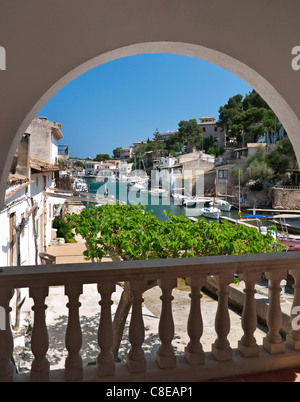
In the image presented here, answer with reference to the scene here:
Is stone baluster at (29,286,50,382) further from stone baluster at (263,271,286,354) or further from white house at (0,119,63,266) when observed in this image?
white house at (0,119,63,266)

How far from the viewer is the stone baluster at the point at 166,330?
174 cm

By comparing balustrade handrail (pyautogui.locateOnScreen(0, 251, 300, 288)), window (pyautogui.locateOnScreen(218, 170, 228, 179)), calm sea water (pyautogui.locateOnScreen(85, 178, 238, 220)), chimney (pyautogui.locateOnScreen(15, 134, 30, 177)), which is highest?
window (pyautogui.locateOnScreen(218, 170, 228, 179))

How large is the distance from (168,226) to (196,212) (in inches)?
1288

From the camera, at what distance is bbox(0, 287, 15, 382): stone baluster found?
62.5 inches

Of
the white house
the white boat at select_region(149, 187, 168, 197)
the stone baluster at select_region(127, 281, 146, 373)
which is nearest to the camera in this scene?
the stone baluster at select_region(127, 281, 146, 373)

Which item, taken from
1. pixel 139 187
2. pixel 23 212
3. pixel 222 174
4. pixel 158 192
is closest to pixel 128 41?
pixel 23 212

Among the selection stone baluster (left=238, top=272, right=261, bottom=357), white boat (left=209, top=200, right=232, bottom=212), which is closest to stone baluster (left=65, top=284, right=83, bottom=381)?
stone baluster (left=238, top=272, right=261, bottom=357)

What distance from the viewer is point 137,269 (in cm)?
172

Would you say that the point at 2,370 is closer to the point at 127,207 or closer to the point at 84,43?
the point at 84,43

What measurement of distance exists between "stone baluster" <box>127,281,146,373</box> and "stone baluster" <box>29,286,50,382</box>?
421 millimetres

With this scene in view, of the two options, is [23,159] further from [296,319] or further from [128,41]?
[296,319]

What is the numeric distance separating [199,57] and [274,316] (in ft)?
5.46

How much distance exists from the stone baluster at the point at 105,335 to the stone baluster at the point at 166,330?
0.25 metres
